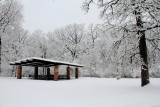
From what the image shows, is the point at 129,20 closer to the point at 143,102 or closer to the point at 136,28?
the point at 136,28

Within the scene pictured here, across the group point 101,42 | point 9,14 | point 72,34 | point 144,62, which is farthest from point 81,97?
point 72,34

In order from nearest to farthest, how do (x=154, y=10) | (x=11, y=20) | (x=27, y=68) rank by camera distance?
1. (x=154, y=10)
2. (x=11, y=20)
3. (x=27, y=68)

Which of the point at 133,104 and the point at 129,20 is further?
the point at 129,20

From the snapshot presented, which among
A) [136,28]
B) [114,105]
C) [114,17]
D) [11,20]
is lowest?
[114,105]

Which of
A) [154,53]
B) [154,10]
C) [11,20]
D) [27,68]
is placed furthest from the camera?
[27,68]

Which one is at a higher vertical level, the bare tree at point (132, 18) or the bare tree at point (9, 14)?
the bare tree at point (9, 14)

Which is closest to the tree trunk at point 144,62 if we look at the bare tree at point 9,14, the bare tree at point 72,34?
the bare tree at point 9,14

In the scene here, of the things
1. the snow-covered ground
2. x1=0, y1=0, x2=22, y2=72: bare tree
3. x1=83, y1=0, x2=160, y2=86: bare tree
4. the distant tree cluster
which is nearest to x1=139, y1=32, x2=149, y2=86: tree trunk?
x1=83, y1=0, x2=160, y2=86: bare tree

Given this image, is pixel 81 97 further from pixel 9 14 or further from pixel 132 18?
pixel 9 14

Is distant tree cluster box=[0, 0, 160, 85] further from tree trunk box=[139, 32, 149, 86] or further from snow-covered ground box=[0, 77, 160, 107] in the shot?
snow-covered ground box=[0, 77, 160, 107]

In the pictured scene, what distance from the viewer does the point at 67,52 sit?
3553 centimetres

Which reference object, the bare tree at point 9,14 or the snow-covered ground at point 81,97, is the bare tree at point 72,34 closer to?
the bare tree at point 9,14

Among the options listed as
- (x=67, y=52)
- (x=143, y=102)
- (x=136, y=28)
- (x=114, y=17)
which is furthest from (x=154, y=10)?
(x=67, y=52)

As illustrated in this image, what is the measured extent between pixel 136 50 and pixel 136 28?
2.25 metres
